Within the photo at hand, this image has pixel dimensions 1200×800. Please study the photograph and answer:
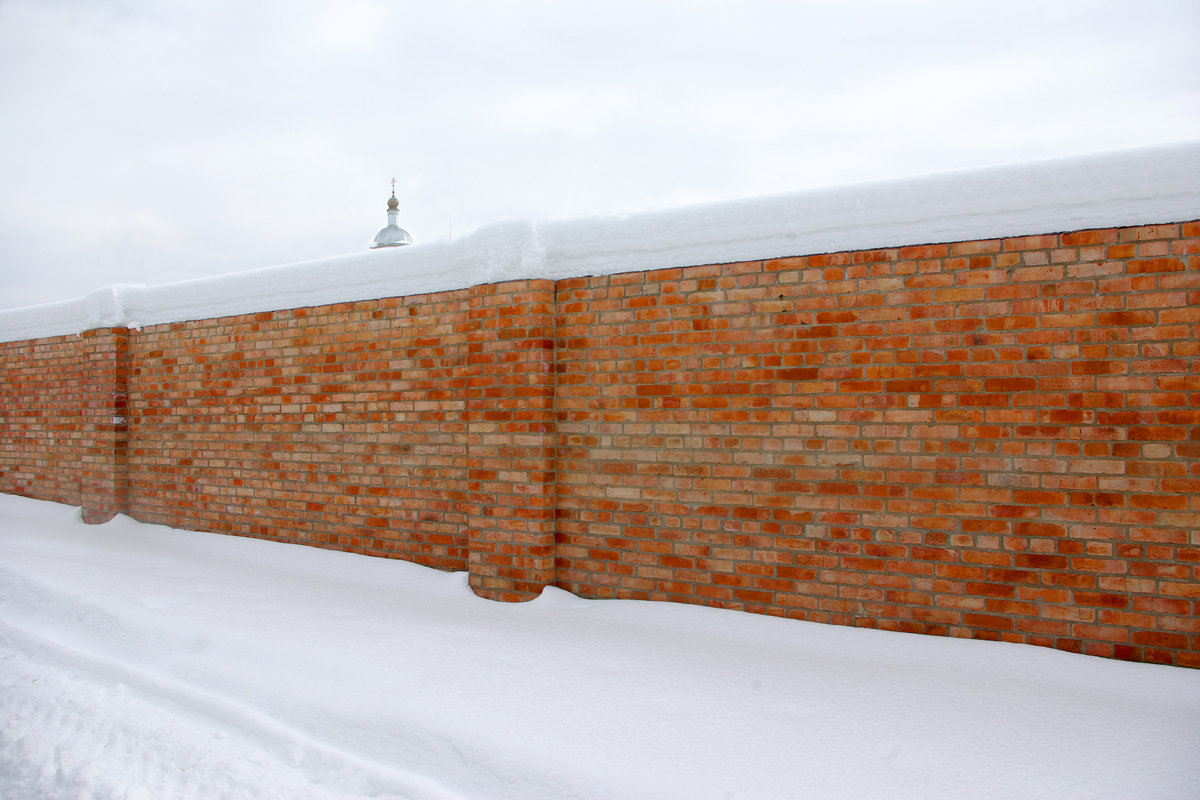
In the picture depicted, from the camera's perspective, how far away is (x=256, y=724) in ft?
8.79

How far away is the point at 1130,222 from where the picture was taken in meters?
2.79

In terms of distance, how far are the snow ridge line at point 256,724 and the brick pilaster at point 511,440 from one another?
4.58 ft

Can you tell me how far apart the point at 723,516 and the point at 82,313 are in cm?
669

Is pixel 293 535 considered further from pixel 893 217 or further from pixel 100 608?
pixel 893 217

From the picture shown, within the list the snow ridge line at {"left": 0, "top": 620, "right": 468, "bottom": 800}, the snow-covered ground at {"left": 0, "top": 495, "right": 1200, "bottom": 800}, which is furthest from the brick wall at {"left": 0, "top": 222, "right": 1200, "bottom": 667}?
the snow ridge line at {"left": 0, "top": 620, "right": 468, "bottom": 800}

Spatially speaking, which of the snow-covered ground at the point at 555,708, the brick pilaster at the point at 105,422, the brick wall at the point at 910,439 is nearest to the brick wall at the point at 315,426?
the brick pilaster at the point at 105,422

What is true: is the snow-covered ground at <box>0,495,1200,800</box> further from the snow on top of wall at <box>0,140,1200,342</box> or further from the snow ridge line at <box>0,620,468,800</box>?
the snow on top of wall at <box>0,140,1200,342</box>

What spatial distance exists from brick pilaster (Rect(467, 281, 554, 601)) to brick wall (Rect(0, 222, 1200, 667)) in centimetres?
1

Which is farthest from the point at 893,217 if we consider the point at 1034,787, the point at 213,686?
the point at 213,686

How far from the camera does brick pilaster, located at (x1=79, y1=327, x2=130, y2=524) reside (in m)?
6.11

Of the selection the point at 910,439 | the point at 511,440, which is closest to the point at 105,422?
the point at 511,440

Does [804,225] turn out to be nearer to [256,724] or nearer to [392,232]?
[256,724]

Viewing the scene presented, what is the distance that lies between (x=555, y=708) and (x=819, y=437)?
68.3 inches

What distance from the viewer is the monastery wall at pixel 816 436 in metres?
2.77
